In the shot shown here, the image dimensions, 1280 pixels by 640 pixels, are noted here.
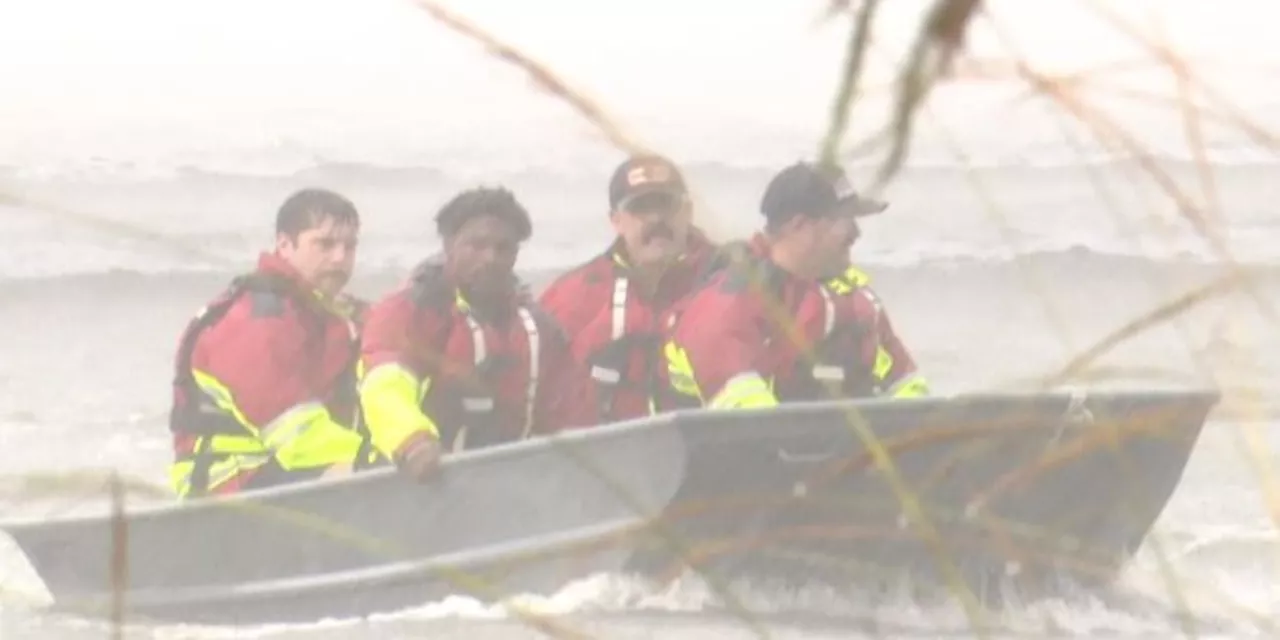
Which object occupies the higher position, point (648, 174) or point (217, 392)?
point (648, 174)

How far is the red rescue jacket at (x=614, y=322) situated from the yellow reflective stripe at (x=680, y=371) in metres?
0.01

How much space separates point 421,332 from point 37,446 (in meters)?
0.24

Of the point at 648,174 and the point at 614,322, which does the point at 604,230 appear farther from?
the point at 648,174

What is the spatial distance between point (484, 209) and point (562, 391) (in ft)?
0.45

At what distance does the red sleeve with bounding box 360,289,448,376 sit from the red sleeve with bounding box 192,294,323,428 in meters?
0.06

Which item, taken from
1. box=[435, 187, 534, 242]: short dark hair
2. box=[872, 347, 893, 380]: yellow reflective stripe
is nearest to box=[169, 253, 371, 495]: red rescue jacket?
box=[435, 187, 534, 242]: short dark hair

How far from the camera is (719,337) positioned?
0.92m

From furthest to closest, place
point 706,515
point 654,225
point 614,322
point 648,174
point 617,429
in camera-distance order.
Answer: point 614,322 → point 654,225 → point 617,429 → point 648,174 → point 706,515

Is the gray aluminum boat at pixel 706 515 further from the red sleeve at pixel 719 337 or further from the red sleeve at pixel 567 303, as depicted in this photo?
the red sleeve at pixel 567 303

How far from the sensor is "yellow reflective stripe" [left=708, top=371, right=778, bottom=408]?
91 cm

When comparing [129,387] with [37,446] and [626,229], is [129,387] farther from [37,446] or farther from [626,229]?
[626,229]

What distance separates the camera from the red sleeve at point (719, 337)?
853mm

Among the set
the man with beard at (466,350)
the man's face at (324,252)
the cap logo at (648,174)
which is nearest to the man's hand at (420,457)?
the man with beard at (466,350)

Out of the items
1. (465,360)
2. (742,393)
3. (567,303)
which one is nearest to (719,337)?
(742,393)
